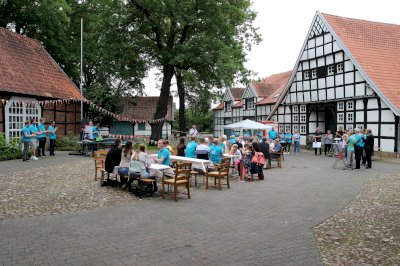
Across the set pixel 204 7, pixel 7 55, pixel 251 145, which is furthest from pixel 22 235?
pixel 204 7

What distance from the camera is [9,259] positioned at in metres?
5.23

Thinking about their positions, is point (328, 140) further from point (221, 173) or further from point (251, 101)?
point (251, 101)

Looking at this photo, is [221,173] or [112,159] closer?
[112,159]

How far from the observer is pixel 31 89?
858 inches

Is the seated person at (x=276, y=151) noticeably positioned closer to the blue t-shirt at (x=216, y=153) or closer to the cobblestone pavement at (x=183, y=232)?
the blue t-shirt at (x=216, y=153)

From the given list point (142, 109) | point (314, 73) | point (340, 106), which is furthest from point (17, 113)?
point (142, 109)

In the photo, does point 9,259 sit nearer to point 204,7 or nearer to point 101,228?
point 101,228

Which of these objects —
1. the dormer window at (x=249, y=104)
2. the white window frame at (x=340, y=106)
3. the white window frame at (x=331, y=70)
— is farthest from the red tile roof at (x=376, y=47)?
the dormer window at (x=249, y=104)

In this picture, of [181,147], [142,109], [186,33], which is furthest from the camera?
[142,109]

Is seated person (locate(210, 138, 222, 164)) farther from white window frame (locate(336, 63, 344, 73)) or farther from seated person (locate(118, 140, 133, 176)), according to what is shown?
white window frame (locate(336, 63, 344, 73))

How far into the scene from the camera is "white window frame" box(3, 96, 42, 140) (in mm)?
20266

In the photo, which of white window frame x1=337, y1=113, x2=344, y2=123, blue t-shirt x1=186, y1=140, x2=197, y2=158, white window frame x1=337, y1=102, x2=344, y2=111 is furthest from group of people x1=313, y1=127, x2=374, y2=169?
white window frame x1=337, y1=102, x2=344, y2=111

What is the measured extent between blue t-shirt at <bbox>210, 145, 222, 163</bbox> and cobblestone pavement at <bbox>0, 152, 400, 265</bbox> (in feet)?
8.21

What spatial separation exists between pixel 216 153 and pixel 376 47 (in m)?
18.2
